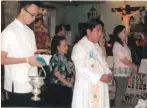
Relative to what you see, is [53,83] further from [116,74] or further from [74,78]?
[116,74]

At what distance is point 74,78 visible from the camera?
2828 millimetres

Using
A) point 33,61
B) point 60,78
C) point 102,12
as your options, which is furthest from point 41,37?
point 102,12

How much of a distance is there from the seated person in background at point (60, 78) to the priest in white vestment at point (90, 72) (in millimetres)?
162

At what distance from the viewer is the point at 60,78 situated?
2686 mm

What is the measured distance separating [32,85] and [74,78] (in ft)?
2.75

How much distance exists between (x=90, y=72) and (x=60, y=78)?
337mm

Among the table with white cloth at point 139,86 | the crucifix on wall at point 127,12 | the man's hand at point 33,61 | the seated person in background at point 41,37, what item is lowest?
the table with white cloth at point 139,86

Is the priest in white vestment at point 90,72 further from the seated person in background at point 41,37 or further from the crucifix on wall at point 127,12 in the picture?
the crucifix on wall at point 127,12

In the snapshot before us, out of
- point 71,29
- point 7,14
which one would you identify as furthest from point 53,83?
point 71,29

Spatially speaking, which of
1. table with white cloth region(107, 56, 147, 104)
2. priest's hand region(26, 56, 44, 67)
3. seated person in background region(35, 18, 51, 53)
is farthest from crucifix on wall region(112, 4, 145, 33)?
priest's hand region(26, 56, 44, 67)

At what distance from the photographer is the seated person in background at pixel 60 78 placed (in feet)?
8.80

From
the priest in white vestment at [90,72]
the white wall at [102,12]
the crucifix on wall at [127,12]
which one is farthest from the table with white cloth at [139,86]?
the white wall at [102,12]

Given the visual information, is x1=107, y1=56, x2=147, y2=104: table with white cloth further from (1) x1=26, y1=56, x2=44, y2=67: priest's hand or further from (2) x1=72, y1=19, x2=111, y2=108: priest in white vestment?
(1) x1=26, y1=56, x2=44, y2=67: priest's hand

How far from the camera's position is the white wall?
25.8 ft
